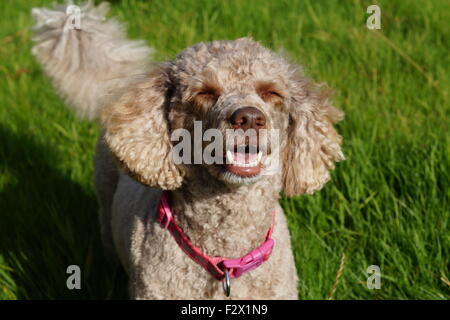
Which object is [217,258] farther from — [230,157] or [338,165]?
[338,165]

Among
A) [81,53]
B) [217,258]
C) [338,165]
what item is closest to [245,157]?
[217,258]

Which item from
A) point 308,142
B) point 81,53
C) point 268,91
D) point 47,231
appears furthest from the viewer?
point 47,231

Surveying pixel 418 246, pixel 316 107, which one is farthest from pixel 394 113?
pixel 316 107

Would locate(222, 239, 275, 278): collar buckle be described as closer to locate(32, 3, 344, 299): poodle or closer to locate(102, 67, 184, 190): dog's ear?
locate(32, 3, 344, 299): poodle

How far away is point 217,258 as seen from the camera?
2635mm

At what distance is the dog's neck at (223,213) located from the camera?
102 inches

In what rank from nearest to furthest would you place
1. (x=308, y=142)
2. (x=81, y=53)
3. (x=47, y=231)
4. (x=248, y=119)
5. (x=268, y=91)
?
1. (x=248, y=119)
2. (x=268, y=91)
3. (x=308, y=142)
4. (x=81, y=53)
5. (x=47, y=231)

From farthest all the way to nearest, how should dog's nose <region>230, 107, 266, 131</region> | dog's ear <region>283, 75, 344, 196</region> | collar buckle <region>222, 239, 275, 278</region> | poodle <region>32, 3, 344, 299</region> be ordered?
dog's ear <region>283, 75, 344, 196</region> < collar buckle <region>222, 239, 275, 278</region> < poodle <region>32, 3, 344, 299</region> < dog's nose <region>230, 107, 266, 131</region>

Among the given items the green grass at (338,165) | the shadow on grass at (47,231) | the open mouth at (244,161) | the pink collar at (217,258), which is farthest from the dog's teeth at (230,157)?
the shadow on grass at (47,231)

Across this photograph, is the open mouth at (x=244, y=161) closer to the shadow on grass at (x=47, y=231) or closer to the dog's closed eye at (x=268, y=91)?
the dog's closed eye at (x=268, y=91)

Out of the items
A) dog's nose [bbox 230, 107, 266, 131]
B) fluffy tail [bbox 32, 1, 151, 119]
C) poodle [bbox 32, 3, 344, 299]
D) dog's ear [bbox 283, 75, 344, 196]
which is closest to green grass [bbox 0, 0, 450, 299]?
fluffy tail [bbox 32, 1, 151, 119]

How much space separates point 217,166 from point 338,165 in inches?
56.3

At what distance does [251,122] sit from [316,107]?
0.53m

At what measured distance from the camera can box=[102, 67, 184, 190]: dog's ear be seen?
2584mm
